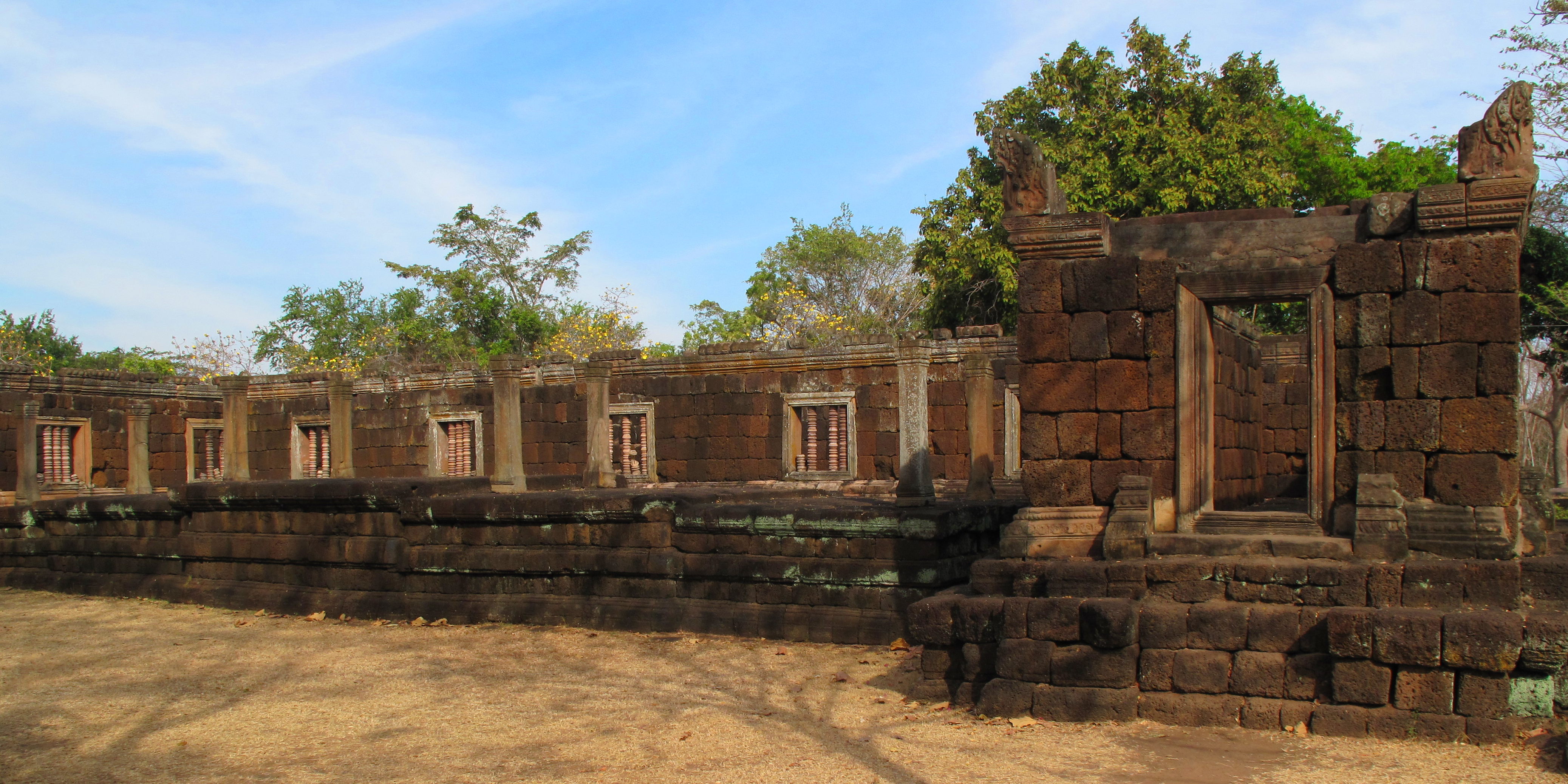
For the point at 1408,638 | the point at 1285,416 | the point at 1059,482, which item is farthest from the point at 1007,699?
the point at 1285,416

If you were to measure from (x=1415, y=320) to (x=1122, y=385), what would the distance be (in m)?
1.53

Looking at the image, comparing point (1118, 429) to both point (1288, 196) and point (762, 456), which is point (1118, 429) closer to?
point (762, 456)

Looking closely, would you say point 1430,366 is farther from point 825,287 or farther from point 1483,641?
point 825,287

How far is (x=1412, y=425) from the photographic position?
5.95 meters

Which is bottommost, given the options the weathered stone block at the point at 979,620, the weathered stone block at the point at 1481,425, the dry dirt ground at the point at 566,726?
the dry dirt ground at the point at 566,726

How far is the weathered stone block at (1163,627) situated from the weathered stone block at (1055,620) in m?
0.31

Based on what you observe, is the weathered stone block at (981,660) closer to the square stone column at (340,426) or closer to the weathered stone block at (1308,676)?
A: the weathered stone block at (1308,676)

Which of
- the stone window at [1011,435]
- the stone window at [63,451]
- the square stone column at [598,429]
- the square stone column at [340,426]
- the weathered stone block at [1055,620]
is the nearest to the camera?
the weathered stone block at [1055,620]

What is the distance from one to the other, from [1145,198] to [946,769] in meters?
15.8

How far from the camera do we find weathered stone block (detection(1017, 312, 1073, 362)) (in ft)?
22.0

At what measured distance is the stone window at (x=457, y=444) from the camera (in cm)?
1864

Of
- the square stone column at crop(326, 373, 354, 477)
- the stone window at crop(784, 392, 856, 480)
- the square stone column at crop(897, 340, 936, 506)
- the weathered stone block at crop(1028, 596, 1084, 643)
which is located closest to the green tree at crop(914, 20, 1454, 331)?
the stone window at crop(784, 392, 856, 480)

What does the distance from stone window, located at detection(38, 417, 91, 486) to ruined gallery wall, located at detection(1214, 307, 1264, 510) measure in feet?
59.5

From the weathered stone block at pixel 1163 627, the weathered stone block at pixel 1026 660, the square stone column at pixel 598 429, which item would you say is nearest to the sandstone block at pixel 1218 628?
the weathered stone block at pixel 1163 627
